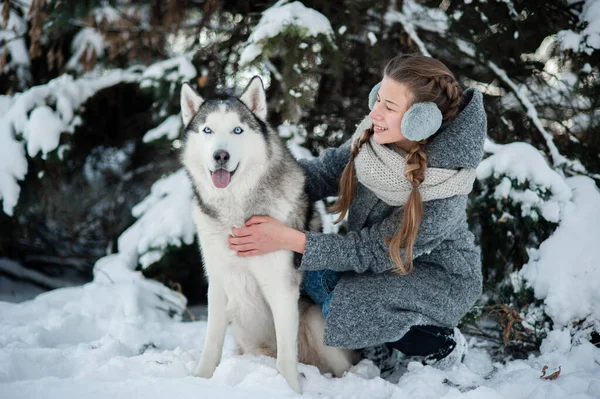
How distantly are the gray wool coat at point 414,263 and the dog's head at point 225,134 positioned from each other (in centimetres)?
47

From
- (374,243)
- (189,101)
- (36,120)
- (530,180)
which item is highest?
(189,101)

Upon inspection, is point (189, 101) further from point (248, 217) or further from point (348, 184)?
point (348, 184)

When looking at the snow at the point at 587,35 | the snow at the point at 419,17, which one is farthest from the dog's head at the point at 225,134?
the snow at the point at 587,35

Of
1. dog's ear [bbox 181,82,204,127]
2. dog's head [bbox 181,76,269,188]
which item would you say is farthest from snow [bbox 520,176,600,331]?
dog's ear [bbox 181,82,204,127]

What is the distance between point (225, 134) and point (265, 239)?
0.52 metres

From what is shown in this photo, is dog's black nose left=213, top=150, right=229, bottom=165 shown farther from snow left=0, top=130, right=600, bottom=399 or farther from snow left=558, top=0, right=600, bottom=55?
snow left=558, top=0, right=600, bottom=55

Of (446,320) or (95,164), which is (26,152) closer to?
(95,164)

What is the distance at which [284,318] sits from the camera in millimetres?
2088

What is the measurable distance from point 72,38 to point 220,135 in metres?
3.05

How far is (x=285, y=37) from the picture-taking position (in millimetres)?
3035

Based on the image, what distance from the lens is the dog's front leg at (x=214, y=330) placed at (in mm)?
2201

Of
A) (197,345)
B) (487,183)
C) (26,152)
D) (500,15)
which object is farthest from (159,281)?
(500,15)

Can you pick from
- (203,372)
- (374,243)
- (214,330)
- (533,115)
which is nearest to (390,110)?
(374,243)

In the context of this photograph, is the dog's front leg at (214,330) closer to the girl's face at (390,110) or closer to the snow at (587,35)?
the girl's face at (390,110)
